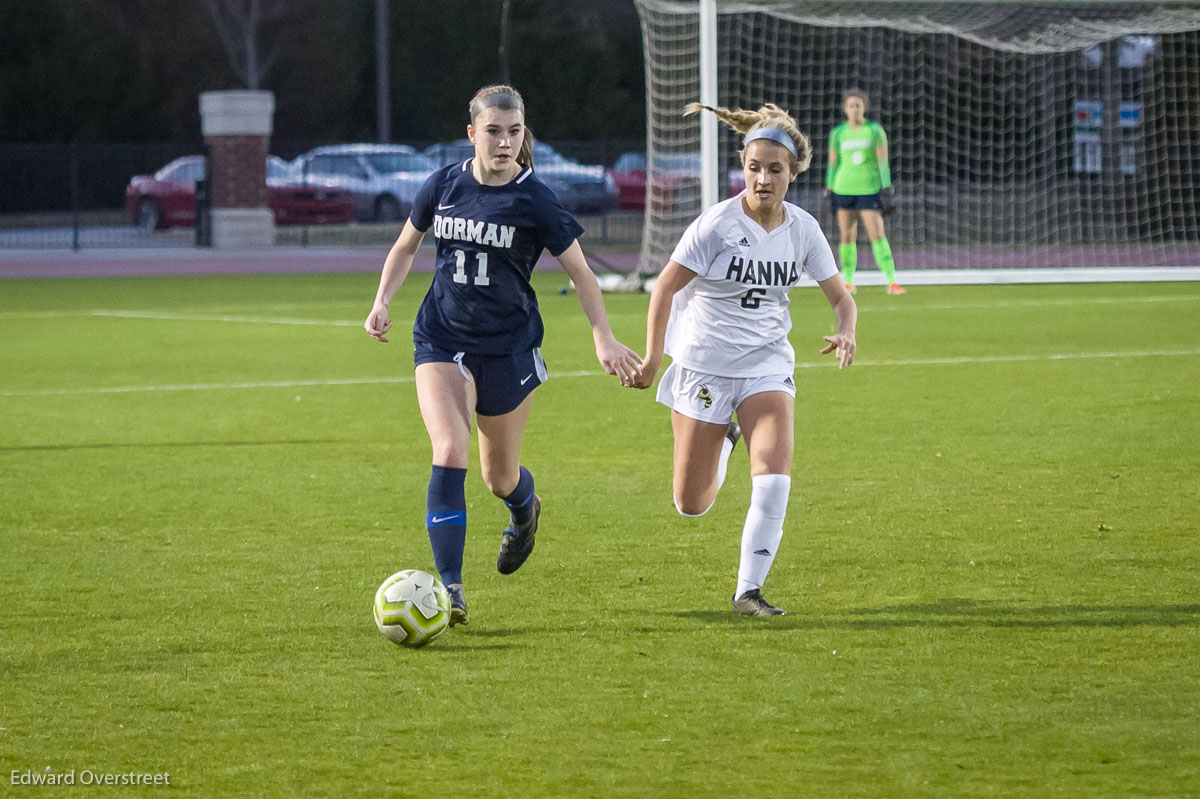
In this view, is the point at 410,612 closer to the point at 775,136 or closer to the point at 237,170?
the point at 775,136

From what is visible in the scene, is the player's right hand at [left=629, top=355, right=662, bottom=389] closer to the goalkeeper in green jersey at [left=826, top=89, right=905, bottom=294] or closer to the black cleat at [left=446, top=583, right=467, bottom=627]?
the black cleat at [left=446, top=583, right=467, bottom=627]

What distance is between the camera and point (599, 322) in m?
6.12

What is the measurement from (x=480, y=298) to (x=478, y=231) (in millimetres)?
246

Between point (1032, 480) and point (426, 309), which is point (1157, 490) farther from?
point (426, 309)

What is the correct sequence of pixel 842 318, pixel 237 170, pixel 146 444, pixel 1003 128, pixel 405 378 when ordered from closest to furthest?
pixel 842 318 → pixel 146 444 → pixel 405 378 → pixel 1003 128 → pixel 237 170

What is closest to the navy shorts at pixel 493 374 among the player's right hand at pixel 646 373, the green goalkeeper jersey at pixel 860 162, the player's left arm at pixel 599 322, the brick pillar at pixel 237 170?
the player's left arm at pixel 599 322

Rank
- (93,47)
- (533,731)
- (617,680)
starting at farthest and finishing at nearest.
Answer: (93,47), (617,680), (533,731)

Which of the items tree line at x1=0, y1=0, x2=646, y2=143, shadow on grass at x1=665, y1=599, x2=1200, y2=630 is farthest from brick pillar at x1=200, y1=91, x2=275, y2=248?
shadow on grass at x1=665, y1=599, x2=1200, y2=630

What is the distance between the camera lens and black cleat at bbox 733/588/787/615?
6016mm

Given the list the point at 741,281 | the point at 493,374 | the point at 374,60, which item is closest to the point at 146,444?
the point at 493,374

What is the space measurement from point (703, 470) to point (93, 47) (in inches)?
1800

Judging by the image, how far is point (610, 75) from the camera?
177ft

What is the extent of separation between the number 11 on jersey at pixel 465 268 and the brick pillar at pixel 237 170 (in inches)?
1100

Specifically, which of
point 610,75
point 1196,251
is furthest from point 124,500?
point 610,75
